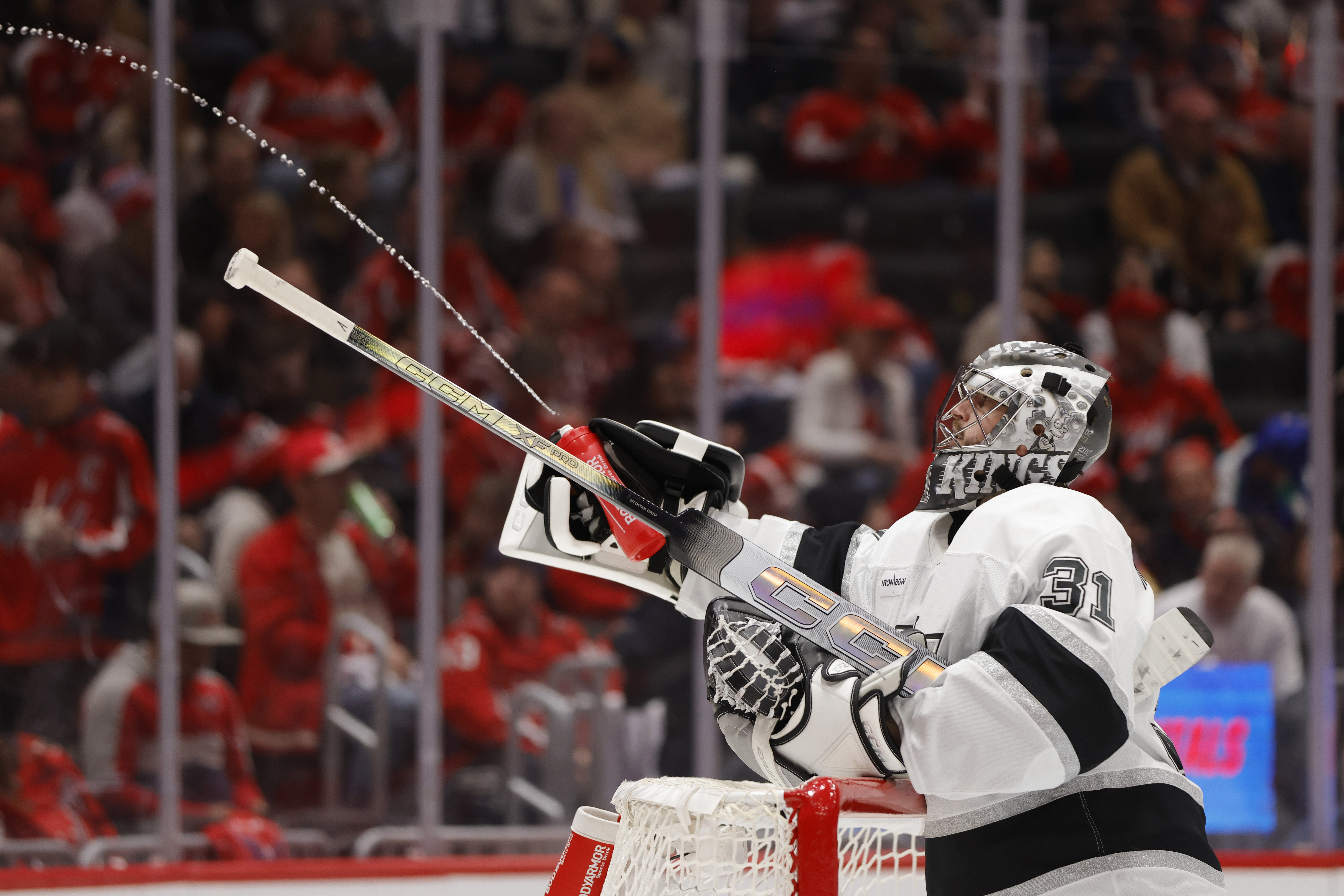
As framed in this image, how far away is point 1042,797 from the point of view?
1.60 meters

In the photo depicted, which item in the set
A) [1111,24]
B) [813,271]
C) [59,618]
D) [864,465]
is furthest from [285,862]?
[1111,24]

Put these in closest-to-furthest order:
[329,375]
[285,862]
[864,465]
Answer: [285,862] < [329,375] < [864,465]

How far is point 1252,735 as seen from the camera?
4023 millimetres

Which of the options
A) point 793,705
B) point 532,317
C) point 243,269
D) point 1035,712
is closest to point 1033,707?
point 1035,712

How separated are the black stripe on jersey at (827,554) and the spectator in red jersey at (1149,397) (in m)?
2.45

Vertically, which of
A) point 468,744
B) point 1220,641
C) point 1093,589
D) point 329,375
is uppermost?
point 329,375

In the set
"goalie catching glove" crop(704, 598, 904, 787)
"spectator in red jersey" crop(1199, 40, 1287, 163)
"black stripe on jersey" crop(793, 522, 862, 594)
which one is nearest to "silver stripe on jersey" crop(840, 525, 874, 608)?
"black stripe on jersey" crop(793, 522, 862, 594)

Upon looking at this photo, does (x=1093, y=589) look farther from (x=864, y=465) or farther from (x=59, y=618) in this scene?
(x=59, y=618)

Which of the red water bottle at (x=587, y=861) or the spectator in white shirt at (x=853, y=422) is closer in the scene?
the red water bottle at (x=587, y=861)

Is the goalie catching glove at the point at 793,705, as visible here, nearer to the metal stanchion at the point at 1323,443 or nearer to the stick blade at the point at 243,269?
the stick blade at the point at 243,269

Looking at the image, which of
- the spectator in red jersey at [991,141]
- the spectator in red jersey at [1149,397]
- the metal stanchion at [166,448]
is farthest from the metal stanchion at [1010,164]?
the metal stanchion at [166,448]

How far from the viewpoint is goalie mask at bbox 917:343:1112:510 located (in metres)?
1.71

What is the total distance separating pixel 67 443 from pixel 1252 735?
319 cm

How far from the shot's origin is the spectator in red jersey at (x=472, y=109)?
3754mm
